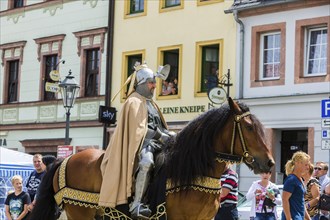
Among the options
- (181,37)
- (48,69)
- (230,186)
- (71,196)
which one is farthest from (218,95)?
(71,196)

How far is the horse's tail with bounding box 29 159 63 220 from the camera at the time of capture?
411 inches

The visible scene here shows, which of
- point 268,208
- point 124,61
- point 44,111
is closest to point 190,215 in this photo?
point 268,208

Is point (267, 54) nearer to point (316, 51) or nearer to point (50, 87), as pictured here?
point (316, 51)

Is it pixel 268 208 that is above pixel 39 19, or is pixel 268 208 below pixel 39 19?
below

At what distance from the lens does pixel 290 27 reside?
24.8 metres

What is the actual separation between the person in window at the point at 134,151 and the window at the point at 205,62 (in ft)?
56.7

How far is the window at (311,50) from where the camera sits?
2406 cm

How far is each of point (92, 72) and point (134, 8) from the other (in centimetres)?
315

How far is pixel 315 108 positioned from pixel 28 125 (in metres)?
14.1

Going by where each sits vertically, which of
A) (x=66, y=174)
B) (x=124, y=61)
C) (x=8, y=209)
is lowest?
(x=8, y=209)

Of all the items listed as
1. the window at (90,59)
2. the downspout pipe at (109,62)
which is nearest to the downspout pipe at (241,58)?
the downspout pipe at (109,62)

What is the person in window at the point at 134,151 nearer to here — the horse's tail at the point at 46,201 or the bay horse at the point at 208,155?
the bay horse at the point at 208,155

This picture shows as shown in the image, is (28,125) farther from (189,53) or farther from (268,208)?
(268,208)

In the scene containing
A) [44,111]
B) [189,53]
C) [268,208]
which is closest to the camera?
[268,208]
